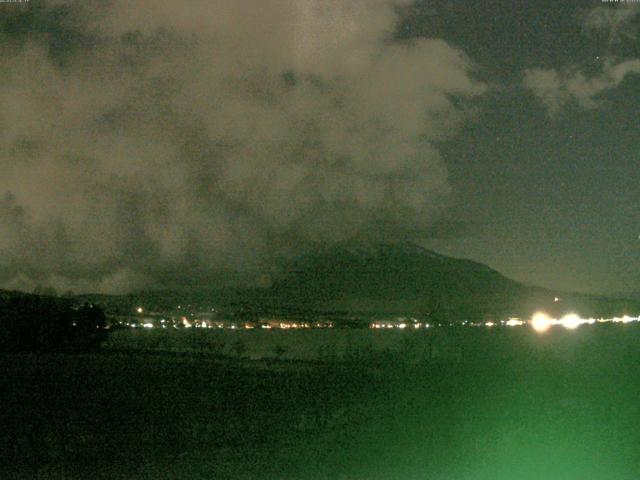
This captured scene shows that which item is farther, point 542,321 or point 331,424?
point 542,321

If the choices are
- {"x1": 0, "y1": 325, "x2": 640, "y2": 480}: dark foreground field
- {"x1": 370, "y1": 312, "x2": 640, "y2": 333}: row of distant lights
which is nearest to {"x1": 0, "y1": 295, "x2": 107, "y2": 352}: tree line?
{"x1": 0, "y1": 325, "x2": 640, "y2": 480}: dark foreground field

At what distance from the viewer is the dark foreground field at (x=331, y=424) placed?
1310cm

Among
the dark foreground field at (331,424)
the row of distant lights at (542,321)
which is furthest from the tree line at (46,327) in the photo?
the row of distant lights at (542,321)

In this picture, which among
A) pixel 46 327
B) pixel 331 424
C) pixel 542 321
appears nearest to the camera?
pixel 331 424

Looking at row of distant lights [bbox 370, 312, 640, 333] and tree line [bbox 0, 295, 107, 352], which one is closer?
tree line [bbox 0, 295, 107, 352]

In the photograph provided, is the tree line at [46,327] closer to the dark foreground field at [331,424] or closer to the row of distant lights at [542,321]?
the dark foreground field at [331,424]

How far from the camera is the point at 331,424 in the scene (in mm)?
18094

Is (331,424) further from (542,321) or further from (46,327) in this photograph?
(542,321)

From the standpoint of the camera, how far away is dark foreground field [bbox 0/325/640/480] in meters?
13.1

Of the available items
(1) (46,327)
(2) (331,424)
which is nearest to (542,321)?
(1) (46,327)

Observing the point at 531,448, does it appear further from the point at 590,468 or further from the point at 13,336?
the point at 13,336

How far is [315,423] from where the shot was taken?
1819cm

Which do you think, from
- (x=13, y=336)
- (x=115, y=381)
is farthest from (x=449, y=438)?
(x=13, y=336)

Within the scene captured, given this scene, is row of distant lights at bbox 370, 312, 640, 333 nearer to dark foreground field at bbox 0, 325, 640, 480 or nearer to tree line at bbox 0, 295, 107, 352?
tree line at bbox 0, 295, 107, 352
